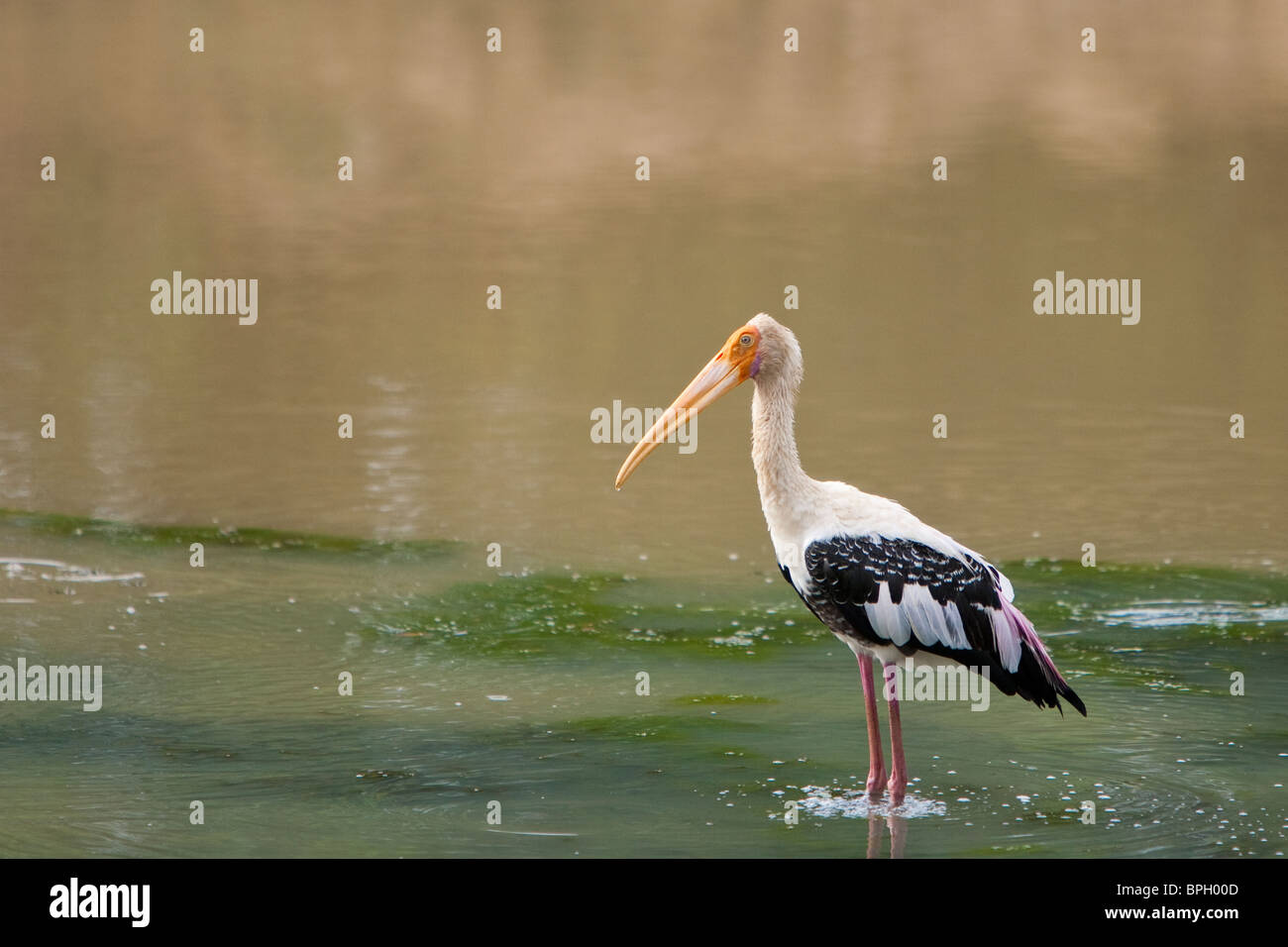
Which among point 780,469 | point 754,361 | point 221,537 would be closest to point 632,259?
point 221,537

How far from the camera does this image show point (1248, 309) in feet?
67.4

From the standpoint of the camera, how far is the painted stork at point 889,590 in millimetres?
7430

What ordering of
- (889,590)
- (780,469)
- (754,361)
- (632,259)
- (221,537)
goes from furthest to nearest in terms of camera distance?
1. (632,259)
2. (221,537)
3. (754,361)
4. (780,469)
5. (889,590)

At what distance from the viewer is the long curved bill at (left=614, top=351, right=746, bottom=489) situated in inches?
318

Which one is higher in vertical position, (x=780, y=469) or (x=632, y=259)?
(x=632, y=259)

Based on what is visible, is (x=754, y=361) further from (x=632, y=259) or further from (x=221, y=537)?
(x=632, y=259)

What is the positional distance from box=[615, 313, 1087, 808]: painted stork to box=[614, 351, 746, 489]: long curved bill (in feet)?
1.06

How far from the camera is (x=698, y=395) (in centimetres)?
820

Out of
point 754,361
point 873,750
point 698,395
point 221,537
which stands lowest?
point 873,750

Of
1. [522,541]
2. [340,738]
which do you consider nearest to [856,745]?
[340,738]

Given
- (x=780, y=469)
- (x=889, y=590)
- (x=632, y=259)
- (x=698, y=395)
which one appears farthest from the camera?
(x=632, y=259)

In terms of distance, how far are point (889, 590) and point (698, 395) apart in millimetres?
1330

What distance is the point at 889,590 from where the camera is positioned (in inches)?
292

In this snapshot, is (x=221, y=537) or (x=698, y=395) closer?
(x=698, y=395)
